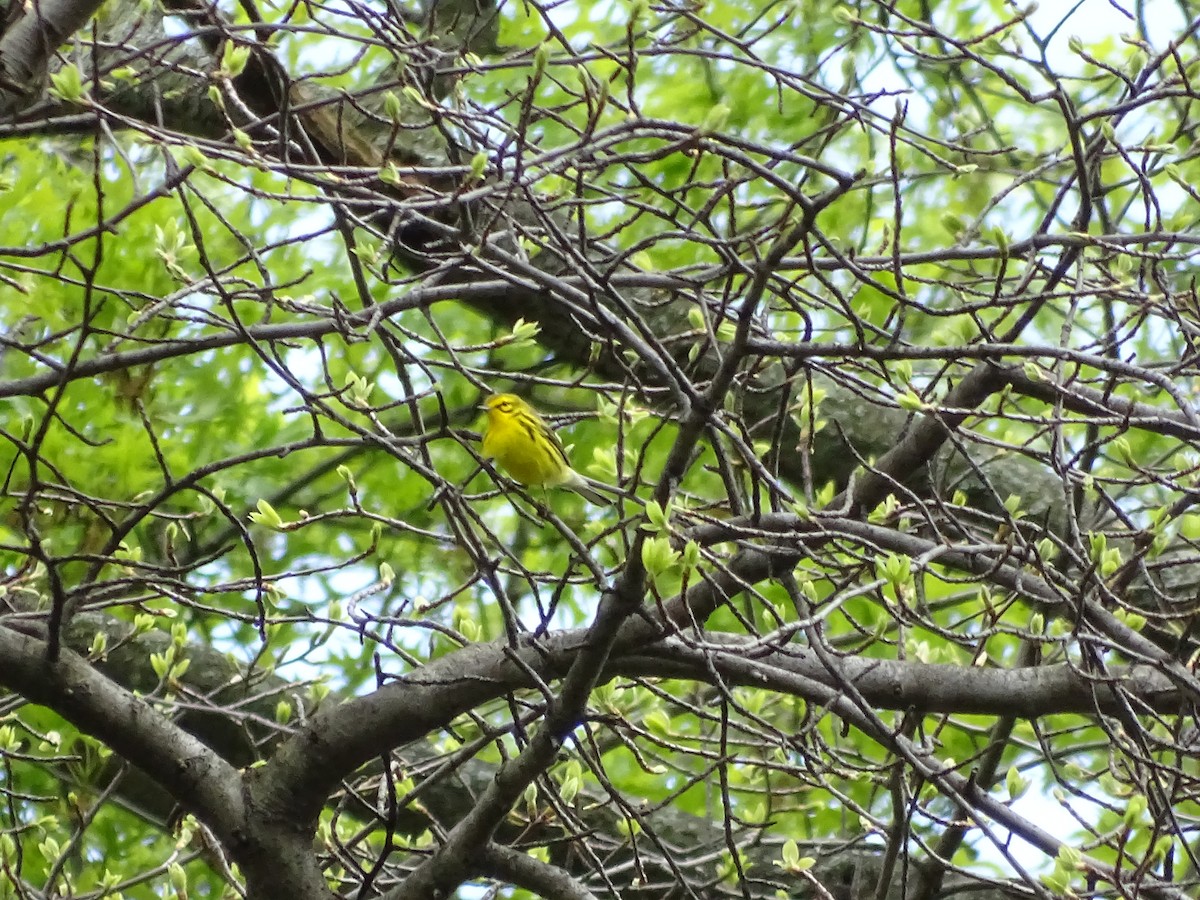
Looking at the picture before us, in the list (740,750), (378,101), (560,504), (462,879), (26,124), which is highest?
(378,101)

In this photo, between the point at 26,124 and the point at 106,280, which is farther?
the point at 106,280

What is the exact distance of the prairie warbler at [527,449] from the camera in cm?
409

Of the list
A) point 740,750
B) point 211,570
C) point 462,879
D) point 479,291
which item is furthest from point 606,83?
point 211,570

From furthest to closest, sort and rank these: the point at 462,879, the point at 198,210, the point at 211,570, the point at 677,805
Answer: the point at 211,570
the point at 198,210
the point at 677,805
the point at 462,879

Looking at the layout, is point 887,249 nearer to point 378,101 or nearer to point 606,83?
point 606,83

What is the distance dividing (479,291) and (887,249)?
1.16 m

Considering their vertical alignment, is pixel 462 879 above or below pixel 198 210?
below

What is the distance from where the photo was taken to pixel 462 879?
3.09m

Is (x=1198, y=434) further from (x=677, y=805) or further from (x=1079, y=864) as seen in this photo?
(x=677, y=805)

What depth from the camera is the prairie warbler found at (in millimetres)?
4086

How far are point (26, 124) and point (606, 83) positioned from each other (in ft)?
5.41

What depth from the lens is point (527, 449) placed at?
4105 millimetres

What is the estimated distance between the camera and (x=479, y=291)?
10.8ft

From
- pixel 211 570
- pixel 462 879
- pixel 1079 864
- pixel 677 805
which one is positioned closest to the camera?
pixel 1079 864
